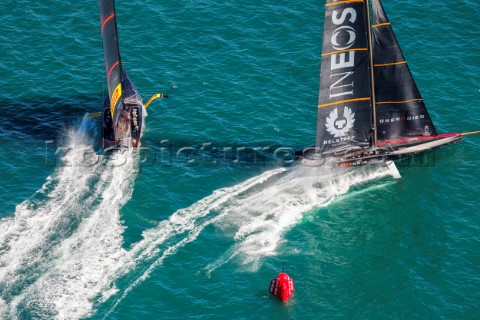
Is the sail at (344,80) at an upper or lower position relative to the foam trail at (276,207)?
upper

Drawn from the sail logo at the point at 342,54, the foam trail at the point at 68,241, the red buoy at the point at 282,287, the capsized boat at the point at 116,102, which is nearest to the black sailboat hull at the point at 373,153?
the sail logo at the point at 342,54

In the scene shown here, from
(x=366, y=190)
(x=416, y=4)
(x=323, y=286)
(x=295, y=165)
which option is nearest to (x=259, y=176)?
(x=295, y=165)

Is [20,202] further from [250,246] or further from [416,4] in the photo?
[416,4]

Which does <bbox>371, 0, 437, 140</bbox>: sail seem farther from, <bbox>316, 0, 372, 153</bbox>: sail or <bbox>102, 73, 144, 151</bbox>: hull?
<bbox>102, 73, 144, 151</bbox>: hull

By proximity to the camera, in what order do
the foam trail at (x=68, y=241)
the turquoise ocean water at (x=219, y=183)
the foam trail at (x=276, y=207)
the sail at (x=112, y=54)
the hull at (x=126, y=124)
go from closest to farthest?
the foam trail at (x=68, y=241)
the turquoise ocean water at (x=219, y=183)
the foam trail at (x=276, y=207)
the sail at (x=112, y=54)
the hull at (x=126, y=124)

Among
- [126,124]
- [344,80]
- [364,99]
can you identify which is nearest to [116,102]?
[126,124]

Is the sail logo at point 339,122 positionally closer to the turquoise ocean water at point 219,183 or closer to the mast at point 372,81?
the mast at point 372,81

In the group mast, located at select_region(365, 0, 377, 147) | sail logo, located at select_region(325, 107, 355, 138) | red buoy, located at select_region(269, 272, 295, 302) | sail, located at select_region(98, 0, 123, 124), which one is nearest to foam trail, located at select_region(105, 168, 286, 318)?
sail logo, located at select_region(325, 107, 355, 138)
